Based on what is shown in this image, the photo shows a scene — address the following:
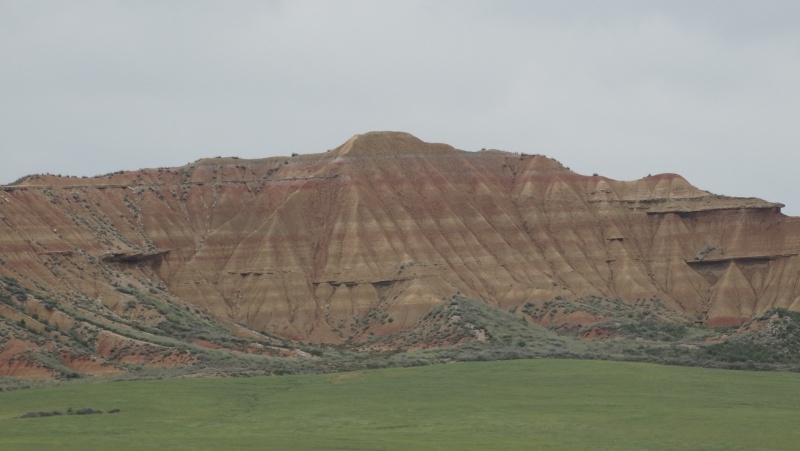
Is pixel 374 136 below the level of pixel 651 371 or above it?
above

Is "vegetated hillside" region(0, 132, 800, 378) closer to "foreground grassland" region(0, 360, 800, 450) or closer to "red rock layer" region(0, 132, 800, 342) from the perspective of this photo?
"red rock layer" region(0, 132, 800, 342)

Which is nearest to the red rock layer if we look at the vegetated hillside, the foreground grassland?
the vegetated hillside

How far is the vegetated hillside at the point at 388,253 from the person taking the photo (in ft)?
422

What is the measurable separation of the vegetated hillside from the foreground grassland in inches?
922

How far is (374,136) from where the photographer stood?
565 feet

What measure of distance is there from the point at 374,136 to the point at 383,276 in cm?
2824

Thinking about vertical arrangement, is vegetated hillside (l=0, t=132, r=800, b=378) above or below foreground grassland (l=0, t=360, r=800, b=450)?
above

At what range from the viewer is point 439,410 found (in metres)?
74.9

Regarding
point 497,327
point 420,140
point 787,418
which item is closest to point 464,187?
point 420,140

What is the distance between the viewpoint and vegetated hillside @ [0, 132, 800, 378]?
128m

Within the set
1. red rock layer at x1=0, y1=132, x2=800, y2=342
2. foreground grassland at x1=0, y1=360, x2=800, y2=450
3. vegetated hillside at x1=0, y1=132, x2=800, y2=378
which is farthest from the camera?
red rock layer at x1=0, y1=132, x2=800, y2=342

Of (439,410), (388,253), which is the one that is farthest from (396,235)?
(439,410)

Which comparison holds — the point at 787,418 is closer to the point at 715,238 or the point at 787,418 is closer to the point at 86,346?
the point at 86,346

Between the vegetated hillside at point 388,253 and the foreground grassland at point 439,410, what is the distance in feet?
76.9
